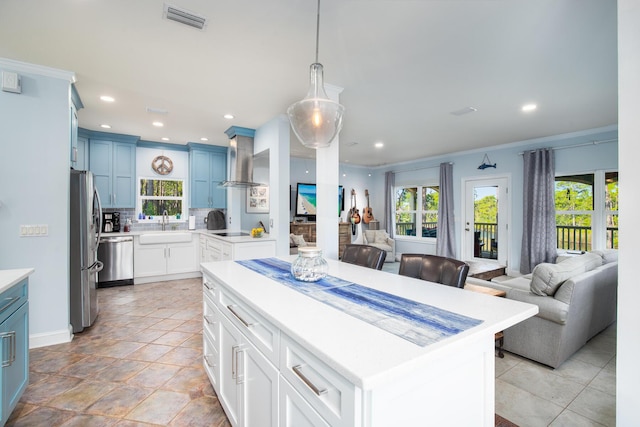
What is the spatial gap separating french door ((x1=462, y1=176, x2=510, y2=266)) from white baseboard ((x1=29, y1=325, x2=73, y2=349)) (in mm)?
6599

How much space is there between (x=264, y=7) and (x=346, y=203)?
243 inches

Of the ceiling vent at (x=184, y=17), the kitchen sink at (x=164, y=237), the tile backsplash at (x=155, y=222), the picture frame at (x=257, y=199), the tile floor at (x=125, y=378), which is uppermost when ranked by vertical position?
the ceiling vent at (x=184, y=17)

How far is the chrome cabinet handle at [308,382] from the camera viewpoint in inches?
33.3

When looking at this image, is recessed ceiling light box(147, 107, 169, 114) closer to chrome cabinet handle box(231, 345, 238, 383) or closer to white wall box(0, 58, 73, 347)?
white wall box(0, 58, 73, 347)

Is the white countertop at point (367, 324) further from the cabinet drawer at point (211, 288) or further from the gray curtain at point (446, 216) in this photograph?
the gray curtain at point (446, 216)

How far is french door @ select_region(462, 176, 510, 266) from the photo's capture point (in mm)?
5745

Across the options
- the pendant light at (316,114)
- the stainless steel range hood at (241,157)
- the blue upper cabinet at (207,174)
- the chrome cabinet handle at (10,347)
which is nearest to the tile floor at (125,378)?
the chrome cabinet handle at (10,347)

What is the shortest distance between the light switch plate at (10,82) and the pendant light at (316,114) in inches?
104

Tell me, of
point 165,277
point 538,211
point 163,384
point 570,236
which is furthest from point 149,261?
point 570,236

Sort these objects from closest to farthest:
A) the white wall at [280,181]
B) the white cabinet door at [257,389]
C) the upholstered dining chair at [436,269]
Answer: the white cabinet door at [257,389] → the upholstered dining chair at [436,269] → the white wall at [280,181]

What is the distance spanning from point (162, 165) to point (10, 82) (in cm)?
320

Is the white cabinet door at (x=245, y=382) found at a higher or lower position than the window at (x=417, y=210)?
lower

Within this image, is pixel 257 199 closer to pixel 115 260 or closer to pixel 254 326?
pixel 115 260

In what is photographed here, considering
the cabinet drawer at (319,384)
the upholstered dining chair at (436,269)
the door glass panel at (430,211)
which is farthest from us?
the door glass panel at (430,211)
